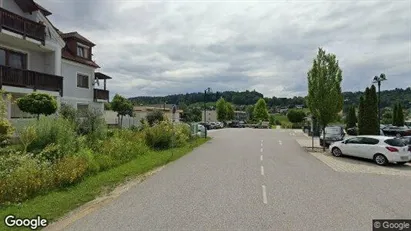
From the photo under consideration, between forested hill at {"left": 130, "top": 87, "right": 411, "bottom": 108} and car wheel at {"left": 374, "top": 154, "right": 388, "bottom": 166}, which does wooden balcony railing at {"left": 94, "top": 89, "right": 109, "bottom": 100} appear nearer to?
car wheel at {"left": 374, "top": 154, "right": 388, "bottom": 166}

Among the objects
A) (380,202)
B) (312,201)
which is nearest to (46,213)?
(312,201)

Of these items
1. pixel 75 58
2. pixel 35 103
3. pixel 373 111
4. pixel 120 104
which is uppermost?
pixel 75 58

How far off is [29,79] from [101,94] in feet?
35.3

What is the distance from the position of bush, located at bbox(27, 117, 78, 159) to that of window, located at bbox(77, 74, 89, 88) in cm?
1560

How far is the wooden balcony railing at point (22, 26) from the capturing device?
1869 cm

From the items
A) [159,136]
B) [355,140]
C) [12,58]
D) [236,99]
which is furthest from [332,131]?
[236,99]

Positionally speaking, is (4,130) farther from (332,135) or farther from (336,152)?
(332,135)

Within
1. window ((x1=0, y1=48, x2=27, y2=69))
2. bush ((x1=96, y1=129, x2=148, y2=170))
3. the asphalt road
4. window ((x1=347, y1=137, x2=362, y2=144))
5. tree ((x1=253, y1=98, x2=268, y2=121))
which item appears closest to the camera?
the asphalt road

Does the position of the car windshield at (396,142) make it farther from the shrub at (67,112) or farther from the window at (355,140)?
the shrub at (67,112)

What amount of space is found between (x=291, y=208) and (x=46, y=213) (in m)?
5.48

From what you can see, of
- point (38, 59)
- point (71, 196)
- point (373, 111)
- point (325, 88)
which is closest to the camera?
point (71, 196)

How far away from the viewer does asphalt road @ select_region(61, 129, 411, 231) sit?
6824 millimetres

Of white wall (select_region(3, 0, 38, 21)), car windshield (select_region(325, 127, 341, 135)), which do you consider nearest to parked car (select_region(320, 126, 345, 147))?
car windshield (select_region(325, 127, 341, 135))

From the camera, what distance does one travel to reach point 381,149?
17562 millimetres
